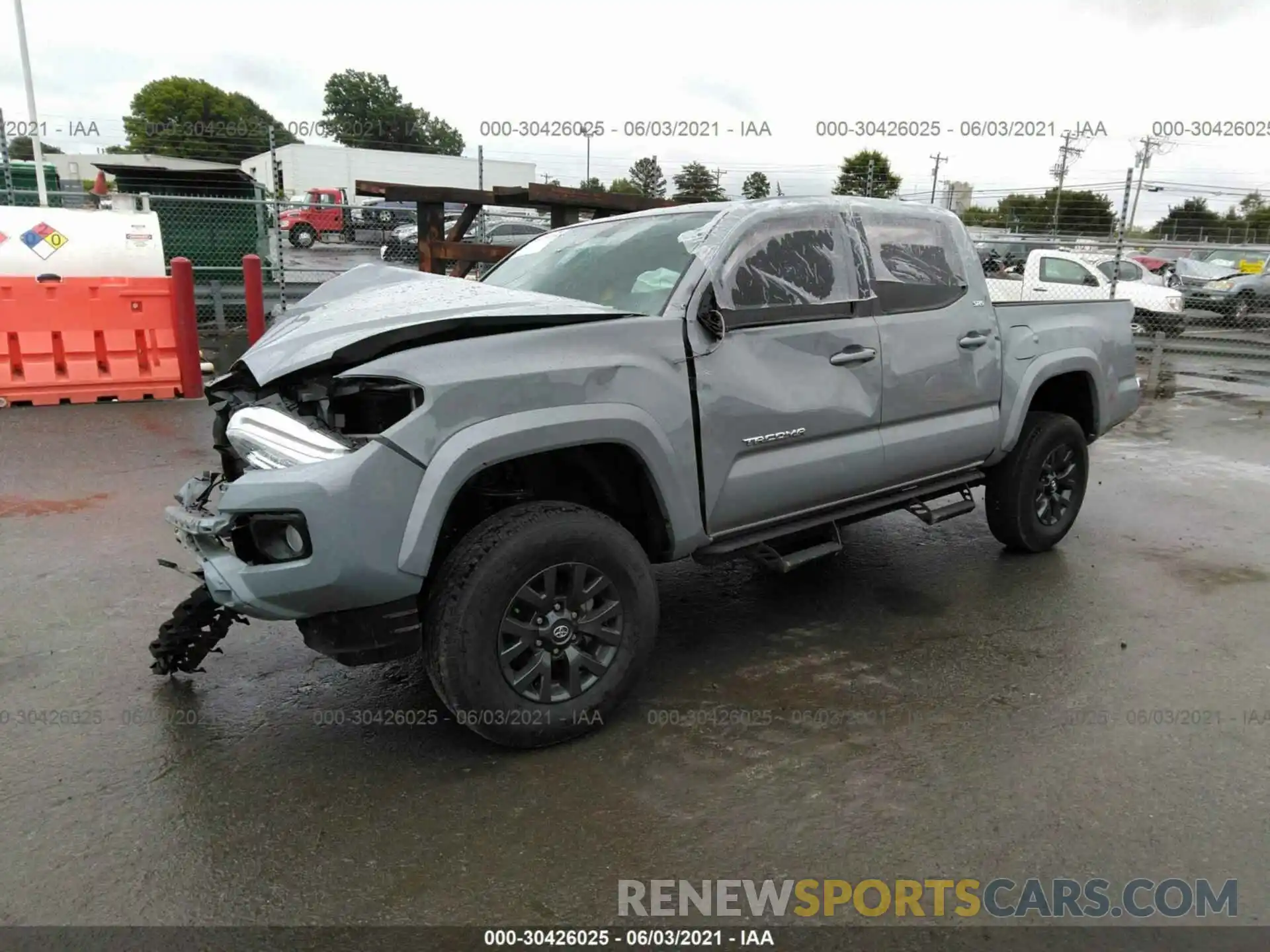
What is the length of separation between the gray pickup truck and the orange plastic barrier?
6104 mm

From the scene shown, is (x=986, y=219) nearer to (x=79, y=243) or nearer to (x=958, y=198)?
(x=958, y=198)

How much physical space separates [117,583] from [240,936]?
2817 millimetres

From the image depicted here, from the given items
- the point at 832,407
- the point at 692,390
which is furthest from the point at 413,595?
the point at 832,407

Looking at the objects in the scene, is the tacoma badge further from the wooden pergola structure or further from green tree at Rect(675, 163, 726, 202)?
green tree at Rect(675, 163, 726, 202)

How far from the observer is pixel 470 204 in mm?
9195

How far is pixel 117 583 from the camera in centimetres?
455

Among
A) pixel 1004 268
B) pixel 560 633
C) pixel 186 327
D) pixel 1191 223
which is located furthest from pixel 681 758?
pixel 1191 223

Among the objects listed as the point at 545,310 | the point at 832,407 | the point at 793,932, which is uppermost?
the point at 545,310

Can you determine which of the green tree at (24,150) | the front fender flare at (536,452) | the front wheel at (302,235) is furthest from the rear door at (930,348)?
the green tree at (24,150)

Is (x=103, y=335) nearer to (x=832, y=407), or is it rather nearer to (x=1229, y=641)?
(x=832, y=407)

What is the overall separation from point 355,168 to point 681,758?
122ft

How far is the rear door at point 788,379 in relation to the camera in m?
3.47

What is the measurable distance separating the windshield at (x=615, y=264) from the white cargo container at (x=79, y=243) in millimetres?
7078

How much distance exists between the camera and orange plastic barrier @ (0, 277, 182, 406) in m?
8.55
